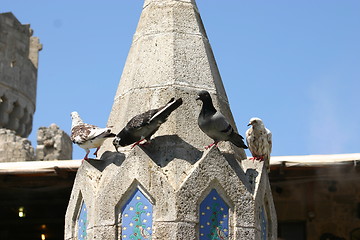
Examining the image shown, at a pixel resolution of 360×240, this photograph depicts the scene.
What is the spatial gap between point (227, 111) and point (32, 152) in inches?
1054

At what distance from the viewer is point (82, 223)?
29.7 ft

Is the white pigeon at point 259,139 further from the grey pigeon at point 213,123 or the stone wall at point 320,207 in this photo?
the stone wall at point 320,207

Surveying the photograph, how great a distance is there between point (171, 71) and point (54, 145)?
2561 centimetres

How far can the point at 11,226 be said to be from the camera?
50.5 ft

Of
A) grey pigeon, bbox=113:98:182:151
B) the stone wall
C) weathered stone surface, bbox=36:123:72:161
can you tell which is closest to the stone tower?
grey pigeon, bbox=113:98:182:151

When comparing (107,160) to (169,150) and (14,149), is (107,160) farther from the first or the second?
(14,149)

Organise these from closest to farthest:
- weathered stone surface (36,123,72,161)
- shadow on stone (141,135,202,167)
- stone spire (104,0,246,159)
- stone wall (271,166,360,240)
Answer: shadow on stone (141,135,202,167), stone spire (104,0,246,159), stone wall (271,166,360,240), weathered stone surface (36,123,72,161)

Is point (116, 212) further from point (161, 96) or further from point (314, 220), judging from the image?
point (314, 220)

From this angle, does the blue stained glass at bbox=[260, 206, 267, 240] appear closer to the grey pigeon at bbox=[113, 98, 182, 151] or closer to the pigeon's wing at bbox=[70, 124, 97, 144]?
the grey pigeon at bbox=[113, 98, 182, 151]

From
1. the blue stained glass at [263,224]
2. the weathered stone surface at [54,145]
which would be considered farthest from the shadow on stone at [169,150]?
the weathered stone surface at [54,145]

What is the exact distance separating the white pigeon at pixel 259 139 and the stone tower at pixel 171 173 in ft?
0.62

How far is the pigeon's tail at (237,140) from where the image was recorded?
9047 millimetres

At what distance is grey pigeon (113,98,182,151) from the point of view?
8.98 m

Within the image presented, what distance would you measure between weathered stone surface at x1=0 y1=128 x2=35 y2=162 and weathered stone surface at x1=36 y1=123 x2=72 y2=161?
1.42 feet
